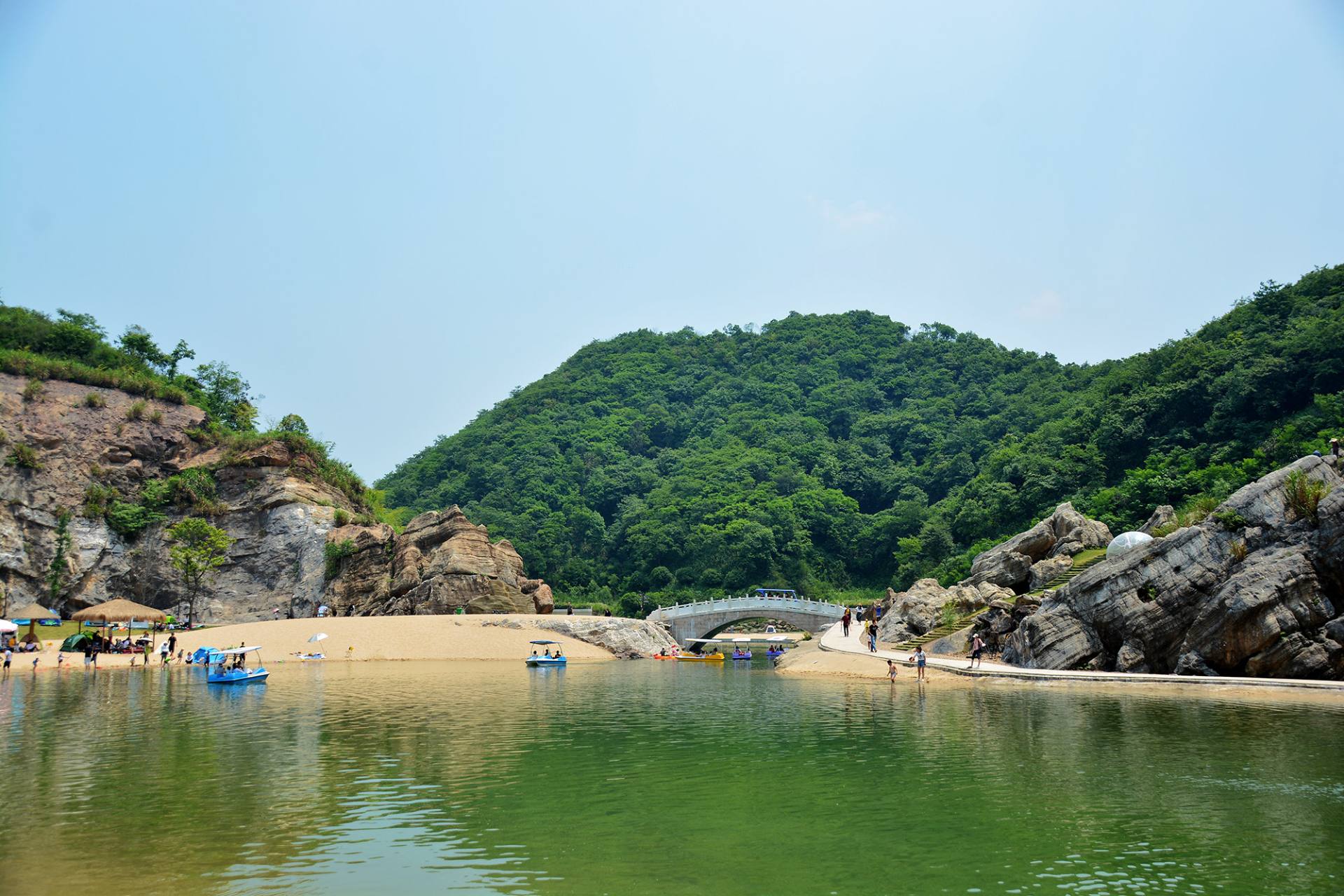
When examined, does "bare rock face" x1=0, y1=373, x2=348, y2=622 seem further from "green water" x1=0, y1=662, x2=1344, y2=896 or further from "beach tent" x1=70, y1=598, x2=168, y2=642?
"green water" x1=0, y1=662, x2=1344, y2=896

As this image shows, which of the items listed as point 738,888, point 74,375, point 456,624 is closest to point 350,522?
point 456,624

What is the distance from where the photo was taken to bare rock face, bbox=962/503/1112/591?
43562mm

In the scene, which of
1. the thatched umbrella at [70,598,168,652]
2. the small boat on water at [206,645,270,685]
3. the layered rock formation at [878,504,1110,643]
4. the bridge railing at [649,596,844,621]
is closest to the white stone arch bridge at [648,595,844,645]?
the bridge railing at [649,596,844,621]

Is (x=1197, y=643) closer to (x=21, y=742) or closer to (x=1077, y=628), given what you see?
(x=1077, y=628)

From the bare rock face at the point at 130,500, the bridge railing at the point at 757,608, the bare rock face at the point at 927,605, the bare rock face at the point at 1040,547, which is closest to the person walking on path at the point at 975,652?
the bare rock face at the point at 927,605

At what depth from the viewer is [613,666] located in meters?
46.0

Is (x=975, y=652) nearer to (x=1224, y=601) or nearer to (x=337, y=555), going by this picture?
(x=1224, y=601)

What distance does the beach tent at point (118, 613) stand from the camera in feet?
143

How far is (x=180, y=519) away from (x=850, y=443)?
246 feet

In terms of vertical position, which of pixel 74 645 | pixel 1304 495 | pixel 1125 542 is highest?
pixel 1304 495

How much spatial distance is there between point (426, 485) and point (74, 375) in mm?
56875

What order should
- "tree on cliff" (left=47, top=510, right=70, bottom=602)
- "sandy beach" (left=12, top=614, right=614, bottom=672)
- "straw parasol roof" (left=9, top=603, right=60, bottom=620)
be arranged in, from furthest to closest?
"tree on cliff" (left=47, top=510, right=70, bottom=602) → "sandy beach" (left=12, top=614, right=614, bottom=672) → "straw parasol roof" (left=9, top=603, right=60, bottom=620)

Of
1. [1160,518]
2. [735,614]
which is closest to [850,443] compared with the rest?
[735,614]

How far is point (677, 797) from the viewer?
15602mm
